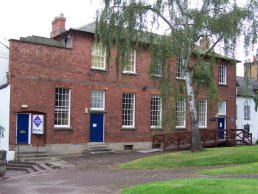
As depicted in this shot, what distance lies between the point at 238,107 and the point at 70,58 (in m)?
20.7

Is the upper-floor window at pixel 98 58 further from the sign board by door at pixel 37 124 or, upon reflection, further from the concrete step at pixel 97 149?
the sign board by door at pixel 37 124

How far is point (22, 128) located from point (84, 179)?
985 centimetres

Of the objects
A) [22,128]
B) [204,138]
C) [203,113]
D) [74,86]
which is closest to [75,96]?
[74,86]

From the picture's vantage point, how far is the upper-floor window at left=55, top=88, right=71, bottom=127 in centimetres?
2608

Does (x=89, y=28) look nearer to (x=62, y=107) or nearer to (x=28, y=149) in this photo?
(x=62, y=107)

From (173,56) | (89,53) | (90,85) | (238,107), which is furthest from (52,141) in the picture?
(238,107)

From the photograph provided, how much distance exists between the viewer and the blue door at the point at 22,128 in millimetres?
24516

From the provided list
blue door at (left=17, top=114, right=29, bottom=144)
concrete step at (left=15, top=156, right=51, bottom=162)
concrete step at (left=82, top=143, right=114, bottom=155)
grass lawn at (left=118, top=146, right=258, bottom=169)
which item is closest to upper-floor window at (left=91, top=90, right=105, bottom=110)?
concrete step at (left=82, top=143, right=114, bottom=155)

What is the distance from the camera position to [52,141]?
83.9 ft

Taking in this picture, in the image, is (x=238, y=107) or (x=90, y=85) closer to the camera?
(x=90, y=85)

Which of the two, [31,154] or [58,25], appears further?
[58,25]

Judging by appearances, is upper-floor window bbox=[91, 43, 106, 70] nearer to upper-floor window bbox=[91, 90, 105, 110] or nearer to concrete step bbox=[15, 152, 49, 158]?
upper-floor window bbox=[91, 90, 105, 110]

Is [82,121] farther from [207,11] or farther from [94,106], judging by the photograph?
[207,11]

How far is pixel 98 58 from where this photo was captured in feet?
92.0
